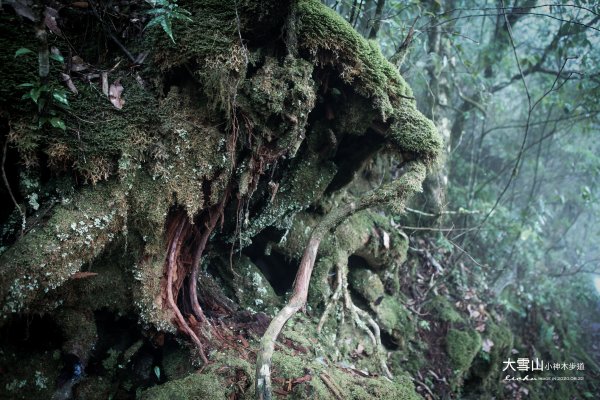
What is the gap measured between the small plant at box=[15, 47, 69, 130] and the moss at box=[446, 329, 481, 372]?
594 centimetres

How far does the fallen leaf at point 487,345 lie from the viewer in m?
6.18

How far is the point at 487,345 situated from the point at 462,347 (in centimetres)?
76

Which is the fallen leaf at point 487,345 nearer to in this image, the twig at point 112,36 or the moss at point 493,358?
the moss at point 493,358

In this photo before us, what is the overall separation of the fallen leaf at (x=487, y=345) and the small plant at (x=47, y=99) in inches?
263

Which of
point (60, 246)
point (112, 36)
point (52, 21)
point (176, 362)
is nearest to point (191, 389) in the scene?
point (176, 362)

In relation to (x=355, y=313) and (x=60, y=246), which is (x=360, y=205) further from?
(x=60, y=246)

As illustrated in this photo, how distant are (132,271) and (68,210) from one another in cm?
73

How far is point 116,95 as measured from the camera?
267 centimetres

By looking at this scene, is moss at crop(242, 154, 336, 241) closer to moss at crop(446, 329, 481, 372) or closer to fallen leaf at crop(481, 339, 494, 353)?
moss at crop(446, 329, 481, 372)

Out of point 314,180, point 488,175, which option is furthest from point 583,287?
point 314,180

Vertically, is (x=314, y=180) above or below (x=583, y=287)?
below

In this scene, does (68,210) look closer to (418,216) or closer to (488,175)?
(418,216)

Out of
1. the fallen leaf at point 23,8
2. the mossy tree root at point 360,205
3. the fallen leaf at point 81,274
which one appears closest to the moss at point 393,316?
the mossy tree root at point 360,205

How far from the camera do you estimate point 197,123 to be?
9.77 ft
